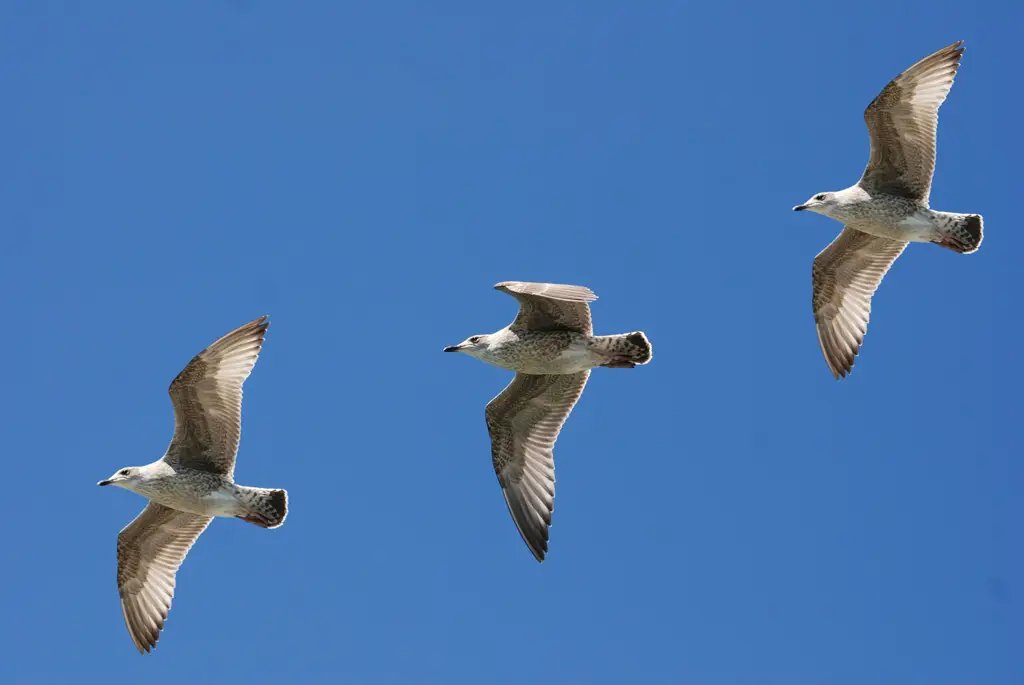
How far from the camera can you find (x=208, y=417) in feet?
50.1

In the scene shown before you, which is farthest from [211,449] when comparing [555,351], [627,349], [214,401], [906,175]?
[906,175]

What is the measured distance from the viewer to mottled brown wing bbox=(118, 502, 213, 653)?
1639 cm

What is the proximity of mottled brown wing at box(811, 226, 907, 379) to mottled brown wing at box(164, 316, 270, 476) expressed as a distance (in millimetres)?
6916

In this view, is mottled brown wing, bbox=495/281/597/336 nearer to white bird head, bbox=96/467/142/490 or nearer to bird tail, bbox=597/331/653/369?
bird tail, bbox=597/331/653/369

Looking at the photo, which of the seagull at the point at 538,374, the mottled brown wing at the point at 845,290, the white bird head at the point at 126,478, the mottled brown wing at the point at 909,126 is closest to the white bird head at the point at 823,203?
the mottled brown wing at the point at 909,126

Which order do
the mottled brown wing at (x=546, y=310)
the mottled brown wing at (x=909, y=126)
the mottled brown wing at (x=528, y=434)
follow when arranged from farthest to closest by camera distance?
the mottled brown wing at (x=909, y=126) < the mottled brown wing at (x=528, y=434) < the mottled brown wing at (x=546, y=310)

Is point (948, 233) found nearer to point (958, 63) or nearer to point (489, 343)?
point (958, 63)

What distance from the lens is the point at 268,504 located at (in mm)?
15438

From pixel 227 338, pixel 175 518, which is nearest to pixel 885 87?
pixel 227 338

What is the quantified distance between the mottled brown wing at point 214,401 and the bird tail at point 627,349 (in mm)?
3429

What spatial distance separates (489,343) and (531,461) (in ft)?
5.04

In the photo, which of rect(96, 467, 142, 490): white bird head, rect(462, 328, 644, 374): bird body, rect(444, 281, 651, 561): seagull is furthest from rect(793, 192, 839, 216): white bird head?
rect(96, 467, 142, 490): white bird head

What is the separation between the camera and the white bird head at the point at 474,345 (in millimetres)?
15648

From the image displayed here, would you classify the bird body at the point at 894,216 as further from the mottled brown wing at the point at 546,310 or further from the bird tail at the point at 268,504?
the bird tail at the point at 268,504
